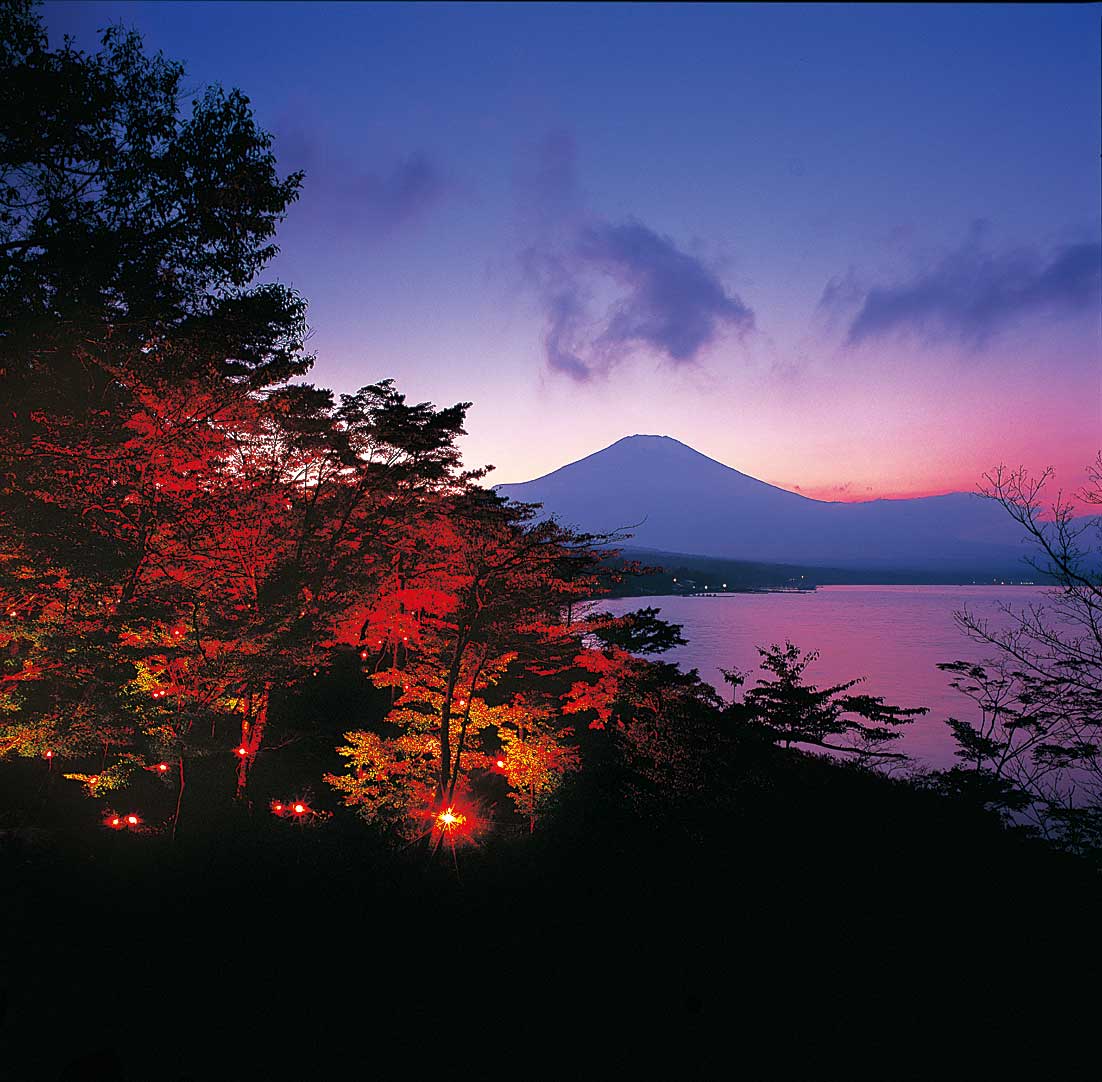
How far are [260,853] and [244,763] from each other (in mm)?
5038

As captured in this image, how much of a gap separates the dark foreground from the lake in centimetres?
1471

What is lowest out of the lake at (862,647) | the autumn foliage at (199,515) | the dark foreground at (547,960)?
the lake at (862,647)

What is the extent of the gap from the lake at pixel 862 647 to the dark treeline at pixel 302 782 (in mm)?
14890

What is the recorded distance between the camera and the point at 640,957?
25.2 feet

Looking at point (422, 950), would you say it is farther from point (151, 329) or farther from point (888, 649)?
point (888, 649)

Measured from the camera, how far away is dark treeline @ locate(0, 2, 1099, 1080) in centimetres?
597

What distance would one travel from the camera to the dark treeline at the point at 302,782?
5.97 metres

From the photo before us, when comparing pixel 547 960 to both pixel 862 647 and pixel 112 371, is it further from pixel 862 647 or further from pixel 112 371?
pixel 862 647

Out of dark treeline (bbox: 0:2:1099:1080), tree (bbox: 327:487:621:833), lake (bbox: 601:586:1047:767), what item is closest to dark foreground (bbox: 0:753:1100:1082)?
dark treeline (bbox: 0:2:1099:1080)

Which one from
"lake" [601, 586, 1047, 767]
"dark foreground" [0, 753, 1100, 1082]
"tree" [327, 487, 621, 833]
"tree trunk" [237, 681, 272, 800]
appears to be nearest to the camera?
"dark foreground" [0, 753, 1100, 1082]

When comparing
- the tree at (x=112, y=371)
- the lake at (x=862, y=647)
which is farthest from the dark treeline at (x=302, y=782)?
the lake at (x=862, y=647)

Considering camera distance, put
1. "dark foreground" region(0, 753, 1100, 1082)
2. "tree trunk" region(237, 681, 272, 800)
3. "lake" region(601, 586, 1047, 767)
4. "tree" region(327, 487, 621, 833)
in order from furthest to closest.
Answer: "lake" region(601, 586, 1047, 767), "tree trunk" region(237, 681, 272, 800), "tree" region(327, 487, 621, 833), "dark foreground" region(0, 753, 1100, 1082)

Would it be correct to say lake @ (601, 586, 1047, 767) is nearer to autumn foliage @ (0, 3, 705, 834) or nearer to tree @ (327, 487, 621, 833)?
tree @ (327, 487, 621, 833)

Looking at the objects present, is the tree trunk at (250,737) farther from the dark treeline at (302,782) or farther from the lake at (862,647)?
the lake at (862,647)
